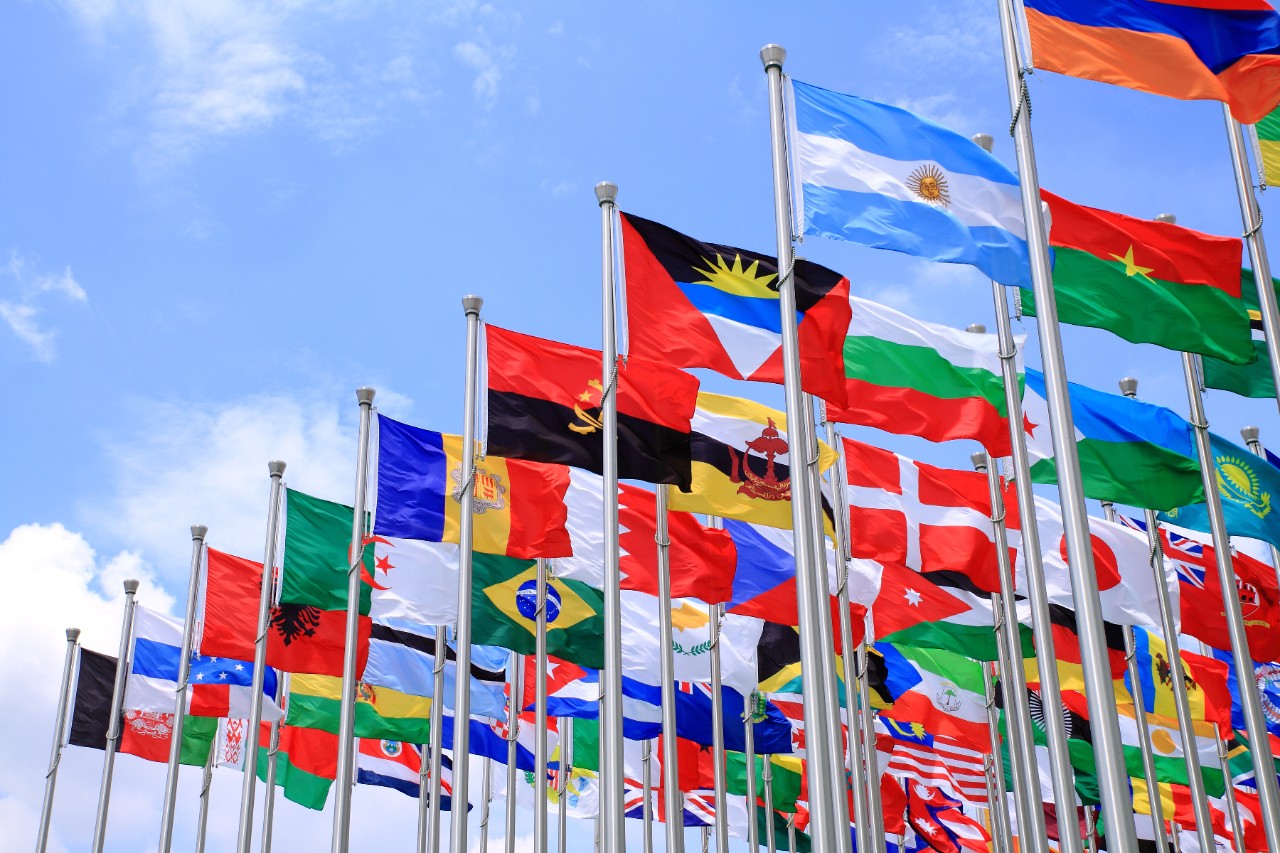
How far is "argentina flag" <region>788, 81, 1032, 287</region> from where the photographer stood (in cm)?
1434

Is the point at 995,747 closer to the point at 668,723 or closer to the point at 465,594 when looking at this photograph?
the point at 668,723

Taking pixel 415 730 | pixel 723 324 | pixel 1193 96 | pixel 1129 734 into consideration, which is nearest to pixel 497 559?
pixel 415 730

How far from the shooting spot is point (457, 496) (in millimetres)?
19359

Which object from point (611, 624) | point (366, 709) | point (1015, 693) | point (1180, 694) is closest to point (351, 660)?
point (611, 624)

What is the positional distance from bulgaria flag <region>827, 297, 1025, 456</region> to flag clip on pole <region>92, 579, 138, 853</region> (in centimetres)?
1680

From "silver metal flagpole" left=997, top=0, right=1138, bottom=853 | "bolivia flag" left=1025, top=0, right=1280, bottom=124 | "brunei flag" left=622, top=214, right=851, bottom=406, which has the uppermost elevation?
"bolivia flag" left=1025, top=0, right=1280, bottom=124

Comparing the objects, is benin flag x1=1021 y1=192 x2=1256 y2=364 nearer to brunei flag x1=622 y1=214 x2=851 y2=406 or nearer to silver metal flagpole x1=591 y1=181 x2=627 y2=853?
brunei flag x1=622 y1=214 x2=851 y2=406

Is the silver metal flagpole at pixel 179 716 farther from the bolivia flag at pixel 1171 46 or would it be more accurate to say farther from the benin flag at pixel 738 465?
the bolivia flag at pixel 1171 46

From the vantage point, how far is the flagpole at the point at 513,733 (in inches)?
993

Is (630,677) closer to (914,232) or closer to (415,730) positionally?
(415,730)

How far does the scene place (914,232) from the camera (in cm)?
1440

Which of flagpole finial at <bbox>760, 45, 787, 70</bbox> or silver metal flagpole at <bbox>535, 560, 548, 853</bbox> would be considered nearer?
flagpole finial at <bbox>760, 45, 787, 70</bbox>

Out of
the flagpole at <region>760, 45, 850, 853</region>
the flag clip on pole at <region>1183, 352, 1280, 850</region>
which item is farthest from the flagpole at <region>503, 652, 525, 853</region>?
the flag clip on pole at <region>1183, 352, 1280, 850</region>

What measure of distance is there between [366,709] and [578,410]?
11.3 m
